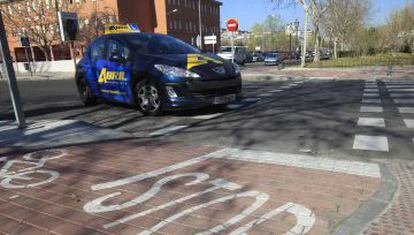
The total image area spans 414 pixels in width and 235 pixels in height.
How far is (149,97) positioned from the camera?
8219mm

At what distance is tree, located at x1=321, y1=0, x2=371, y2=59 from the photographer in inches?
1850

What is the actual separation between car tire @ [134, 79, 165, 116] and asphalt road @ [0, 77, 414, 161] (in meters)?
0.21

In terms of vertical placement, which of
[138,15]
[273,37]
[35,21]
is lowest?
[273,37]

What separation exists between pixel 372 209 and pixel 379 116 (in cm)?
460

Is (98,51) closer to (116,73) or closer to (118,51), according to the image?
(118,51)

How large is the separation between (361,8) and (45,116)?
51.1 m

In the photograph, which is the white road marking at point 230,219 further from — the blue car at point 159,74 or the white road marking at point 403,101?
the white road marking at point 403,101

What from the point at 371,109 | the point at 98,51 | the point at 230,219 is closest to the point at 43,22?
the point at 98,51

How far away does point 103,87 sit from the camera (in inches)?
368

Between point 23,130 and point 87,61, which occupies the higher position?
point 87,61

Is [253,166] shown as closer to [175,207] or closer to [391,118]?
[175,207]

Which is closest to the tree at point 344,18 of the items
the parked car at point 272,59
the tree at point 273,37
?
the parked car at point 272,59

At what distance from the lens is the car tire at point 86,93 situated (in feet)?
33.1

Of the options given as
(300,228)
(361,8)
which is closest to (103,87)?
(300,228)
